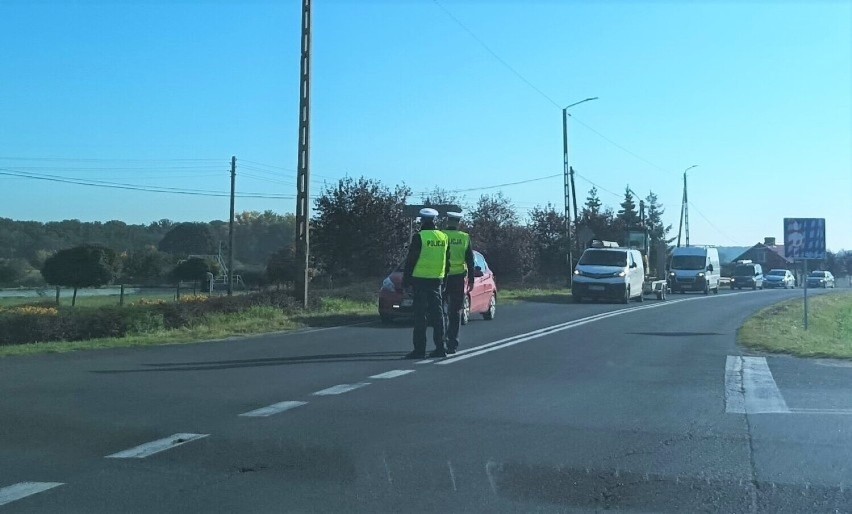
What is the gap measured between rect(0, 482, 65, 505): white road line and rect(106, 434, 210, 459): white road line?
2.42ft

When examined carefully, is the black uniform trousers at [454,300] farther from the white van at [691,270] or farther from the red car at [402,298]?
the white van at [691,270]

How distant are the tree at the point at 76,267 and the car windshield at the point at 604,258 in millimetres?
18569

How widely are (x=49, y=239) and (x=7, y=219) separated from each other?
2.54 m

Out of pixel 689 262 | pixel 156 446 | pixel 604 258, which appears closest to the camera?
pixel 156 446

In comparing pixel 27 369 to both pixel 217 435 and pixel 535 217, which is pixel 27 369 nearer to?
pixel 217 435

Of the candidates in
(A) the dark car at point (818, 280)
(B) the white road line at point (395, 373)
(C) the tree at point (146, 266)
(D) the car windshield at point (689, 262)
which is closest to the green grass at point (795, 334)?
(B) the white road line at point (395, 373)

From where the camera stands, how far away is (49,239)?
1713 inches

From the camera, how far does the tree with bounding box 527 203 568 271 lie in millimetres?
53656

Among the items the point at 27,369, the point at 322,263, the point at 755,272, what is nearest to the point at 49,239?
the point at 322,263

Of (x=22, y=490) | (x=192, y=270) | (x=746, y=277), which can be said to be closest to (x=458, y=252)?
(x=22, y=490)

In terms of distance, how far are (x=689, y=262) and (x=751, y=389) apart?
36.9 metres

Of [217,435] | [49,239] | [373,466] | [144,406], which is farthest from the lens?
[49,239]

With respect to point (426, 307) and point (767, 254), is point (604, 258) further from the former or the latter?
point (767, 254)

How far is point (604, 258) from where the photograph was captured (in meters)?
30.9
